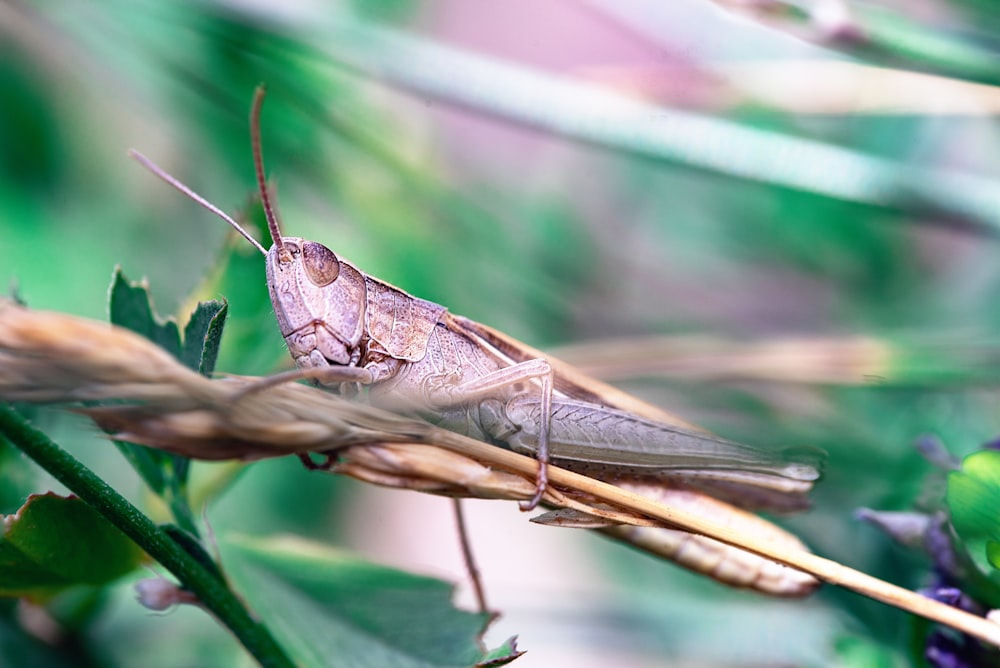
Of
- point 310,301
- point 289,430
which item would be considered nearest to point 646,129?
point 310,301

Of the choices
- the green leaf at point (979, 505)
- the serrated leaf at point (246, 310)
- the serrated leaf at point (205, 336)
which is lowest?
the serrated leaf at point (205, 336)

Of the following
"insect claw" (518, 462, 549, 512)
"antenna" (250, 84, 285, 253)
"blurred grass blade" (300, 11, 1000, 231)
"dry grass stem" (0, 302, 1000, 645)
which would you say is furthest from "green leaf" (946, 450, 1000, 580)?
"blurred grass blade" (300, 11, 1000, 231)

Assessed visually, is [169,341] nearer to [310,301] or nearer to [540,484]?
[310,301]

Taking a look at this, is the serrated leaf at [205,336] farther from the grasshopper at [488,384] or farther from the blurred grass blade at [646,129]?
the blurred grass blade at [646,129]

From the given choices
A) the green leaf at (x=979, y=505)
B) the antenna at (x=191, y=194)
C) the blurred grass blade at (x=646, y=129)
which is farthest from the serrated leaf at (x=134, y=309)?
the blurred grass blade at (x=646, y=129)

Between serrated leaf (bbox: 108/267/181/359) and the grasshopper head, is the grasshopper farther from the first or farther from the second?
serrated leaf (bbox: 108/267/181/359)
